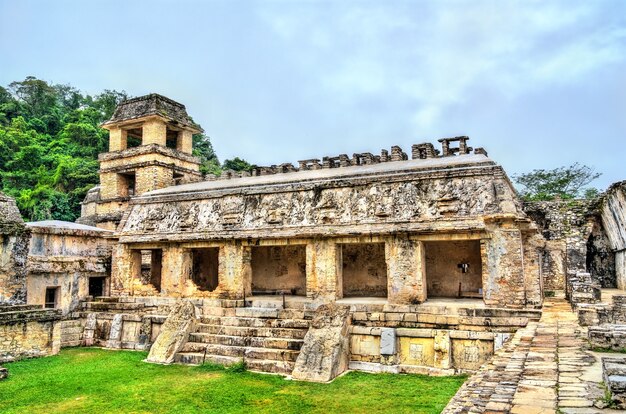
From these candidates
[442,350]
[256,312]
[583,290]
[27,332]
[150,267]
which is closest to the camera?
[442,350]

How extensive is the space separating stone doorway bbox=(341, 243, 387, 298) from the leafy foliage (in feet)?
73.9

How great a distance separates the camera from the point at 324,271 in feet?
41.1

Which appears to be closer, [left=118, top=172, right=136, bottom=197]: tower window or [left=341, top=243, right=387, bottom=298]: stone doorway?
[left=341, top=243, right=387, bottom=298]: stone doorway

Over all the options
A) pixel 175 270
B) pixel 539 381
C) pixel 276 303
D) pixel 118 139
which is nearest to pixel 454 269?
pixel 276 303

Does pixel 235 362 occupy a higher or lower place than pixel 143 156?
lower

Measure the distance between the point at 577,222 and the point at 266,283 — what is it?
12521 millimetres

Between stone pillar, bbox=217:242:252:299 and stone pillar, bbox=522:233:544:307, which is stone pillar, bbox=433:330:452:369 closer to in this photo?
stone pillar, bbox=522:233:544:307

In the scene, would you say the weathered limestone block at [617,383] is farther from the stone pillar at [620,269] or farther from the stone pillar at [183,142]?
the stone pillar at [183,142]

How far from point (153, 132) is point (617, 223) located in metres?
18.3

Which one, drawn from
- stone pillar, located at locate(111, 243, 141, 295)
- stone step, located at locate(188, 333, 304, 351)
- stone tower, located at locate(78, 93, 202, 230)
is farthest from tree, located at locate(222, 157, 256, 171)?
stone step, located at locate(188, 333, 304, 351)

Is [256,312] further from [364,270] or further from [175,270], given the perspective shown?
[364,270]

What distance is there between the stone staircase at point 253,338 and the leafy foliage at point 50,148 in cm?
2225

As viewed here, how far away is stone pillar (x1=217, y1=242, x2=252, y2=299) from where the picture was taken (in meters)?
13.6

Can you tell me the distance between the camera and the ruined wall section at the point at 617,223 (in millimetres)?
14023
